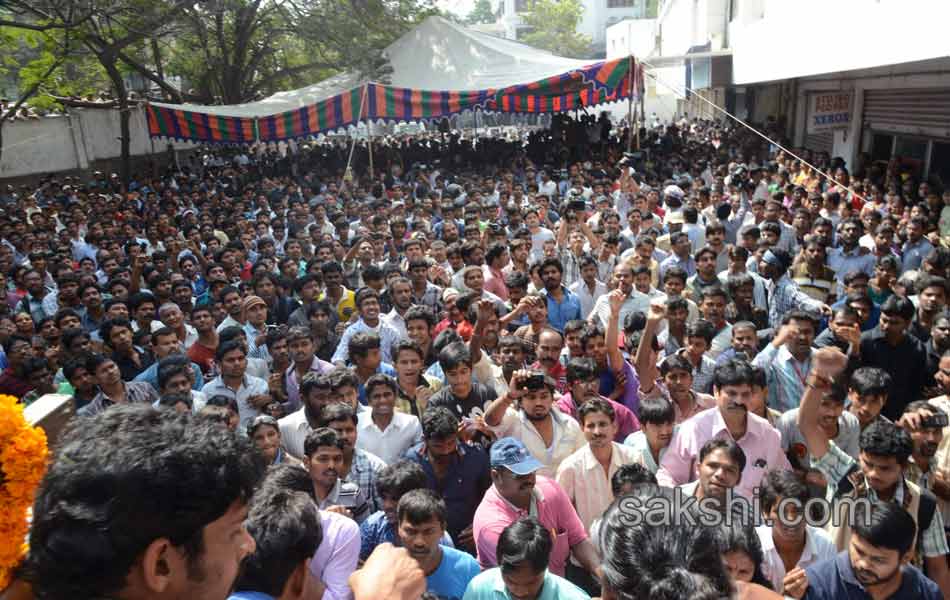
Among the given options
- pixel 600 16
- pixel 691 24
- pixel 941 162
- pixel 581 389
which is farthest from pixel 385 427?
Result: pixel 600 16

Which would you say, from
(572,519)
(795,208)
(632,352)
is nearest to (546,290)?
(632,352)

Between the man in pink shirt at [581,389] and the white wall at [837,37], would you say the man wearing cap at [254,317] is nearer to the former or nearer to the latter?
the man in pink shirt at [581,389]

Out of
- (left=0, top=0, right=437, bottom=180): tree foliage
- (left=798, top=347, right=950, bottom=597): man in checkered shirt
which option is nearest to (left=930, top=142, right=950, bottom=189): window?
(left=798, top=347, right=950, bottom=597): man in checkered shirt

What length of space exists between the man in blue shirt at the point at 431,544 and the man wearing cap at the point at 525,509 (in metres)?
0.19

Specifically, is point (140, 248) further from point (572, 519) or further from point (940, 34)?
point (940, 34)

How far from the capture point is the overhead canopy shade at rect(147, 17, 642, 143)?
11727 mm

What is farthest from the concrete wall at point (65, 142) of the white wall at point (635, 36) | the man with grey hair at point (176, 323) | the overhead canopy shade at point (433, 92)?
the white wall at point (635, 36)

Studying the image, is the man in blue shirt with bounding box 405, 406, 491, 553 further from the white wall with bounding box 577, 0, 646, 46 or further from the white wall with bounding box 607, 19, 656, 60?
the white wall with bounding box 577, 0, 646, 46

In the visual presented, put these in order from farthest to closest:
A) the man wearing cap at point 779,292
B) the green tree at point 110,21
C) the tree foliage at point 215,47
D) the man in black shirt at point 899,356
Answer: the tree foliage at point 215,47
the green tree at point 110,21
the man wearing cap at point 779,292
the man in black shirt at point 899,356

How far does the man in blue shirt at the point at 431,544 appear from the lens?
2.48 metres

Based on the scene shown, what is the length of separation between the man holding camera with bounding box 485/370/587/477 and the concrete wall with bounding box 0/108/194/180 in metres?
17.4

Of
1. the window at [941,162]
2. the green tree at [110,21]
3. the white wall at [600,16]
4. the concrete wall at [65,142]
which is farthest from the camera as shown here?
the white wall at [600,16]

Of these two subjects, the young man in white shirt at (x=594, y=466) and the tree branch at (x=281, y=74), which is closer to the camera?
the young man in white shirt at (x=594, y=466)

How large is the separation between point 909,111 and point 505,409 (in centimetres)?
1011
